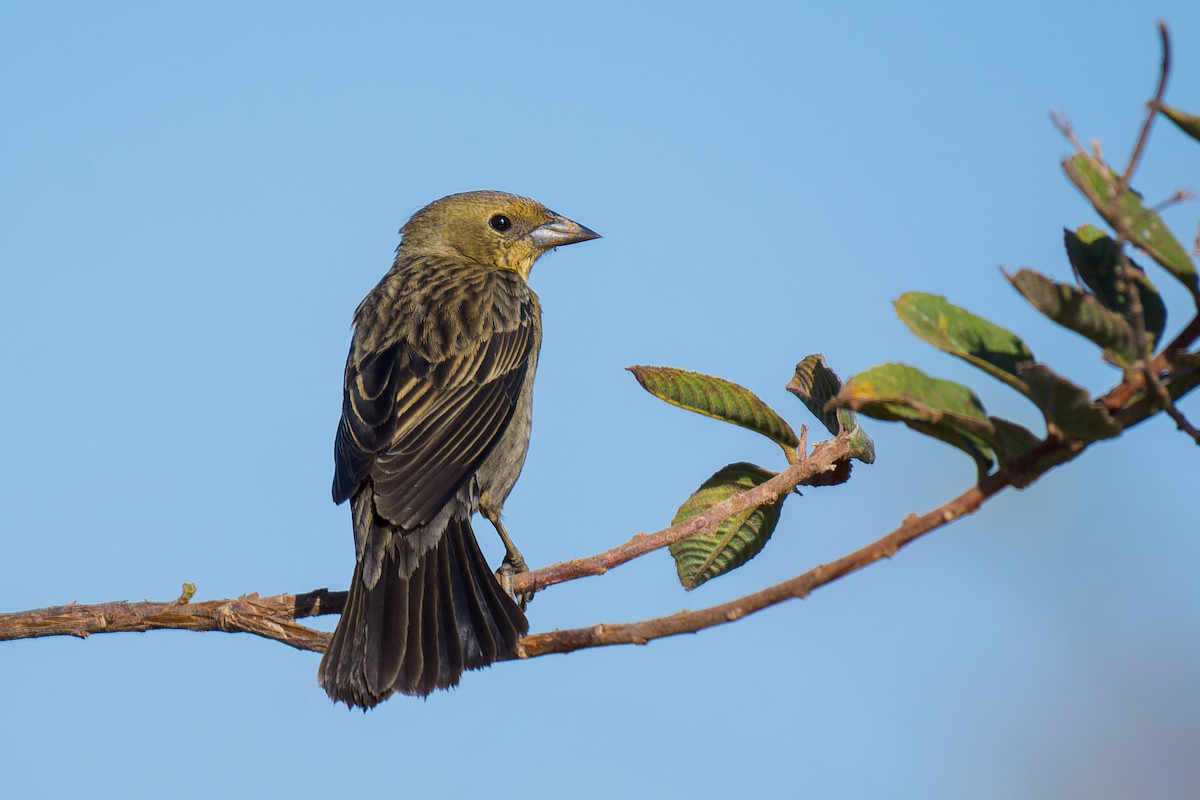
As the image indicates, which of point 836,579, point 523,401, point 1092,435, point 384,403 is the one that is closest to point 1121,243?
point 1092,435

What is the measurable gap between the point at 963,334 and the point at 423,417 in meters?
3.07

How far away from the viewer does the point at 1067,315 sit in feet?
5.87

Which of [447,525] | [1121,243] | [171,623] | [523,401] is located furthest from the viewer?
[523,401]

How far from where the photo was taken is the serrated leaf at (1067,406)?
1.74 metres

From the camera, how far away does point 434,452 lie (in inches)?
181

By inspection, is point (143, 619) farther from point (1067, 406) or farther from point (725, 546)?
point (1067, 406)

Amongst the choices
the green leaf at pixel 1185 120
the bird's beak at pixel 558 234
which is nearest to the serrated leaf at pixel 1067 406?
the green leaf at pixel 1185 120

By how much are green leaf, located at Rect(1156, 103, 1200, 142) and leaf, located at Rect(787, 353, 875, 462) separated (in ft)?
4.51

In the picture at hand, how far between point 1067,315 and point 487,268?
4.73 meters

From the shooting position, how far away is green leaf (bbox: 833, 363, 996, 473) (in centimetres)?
187

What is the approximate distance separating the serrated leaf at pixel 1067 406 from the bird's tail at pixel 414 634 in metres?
2.18

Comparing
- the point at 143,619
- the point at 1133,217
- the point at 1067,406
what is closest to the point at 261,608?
the point at 143,619

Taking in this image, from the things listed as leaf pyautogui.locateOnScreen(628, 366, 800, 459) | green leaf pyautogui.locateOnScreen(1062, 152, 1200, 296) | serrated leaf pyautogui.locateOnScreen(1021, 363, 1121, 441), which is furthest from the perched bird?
green leaf pyautogui.locateOnScreen(1062, 152, 1200, 296)

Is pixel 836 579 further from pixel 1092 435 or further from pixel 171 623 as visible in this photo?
pixel 171 623
